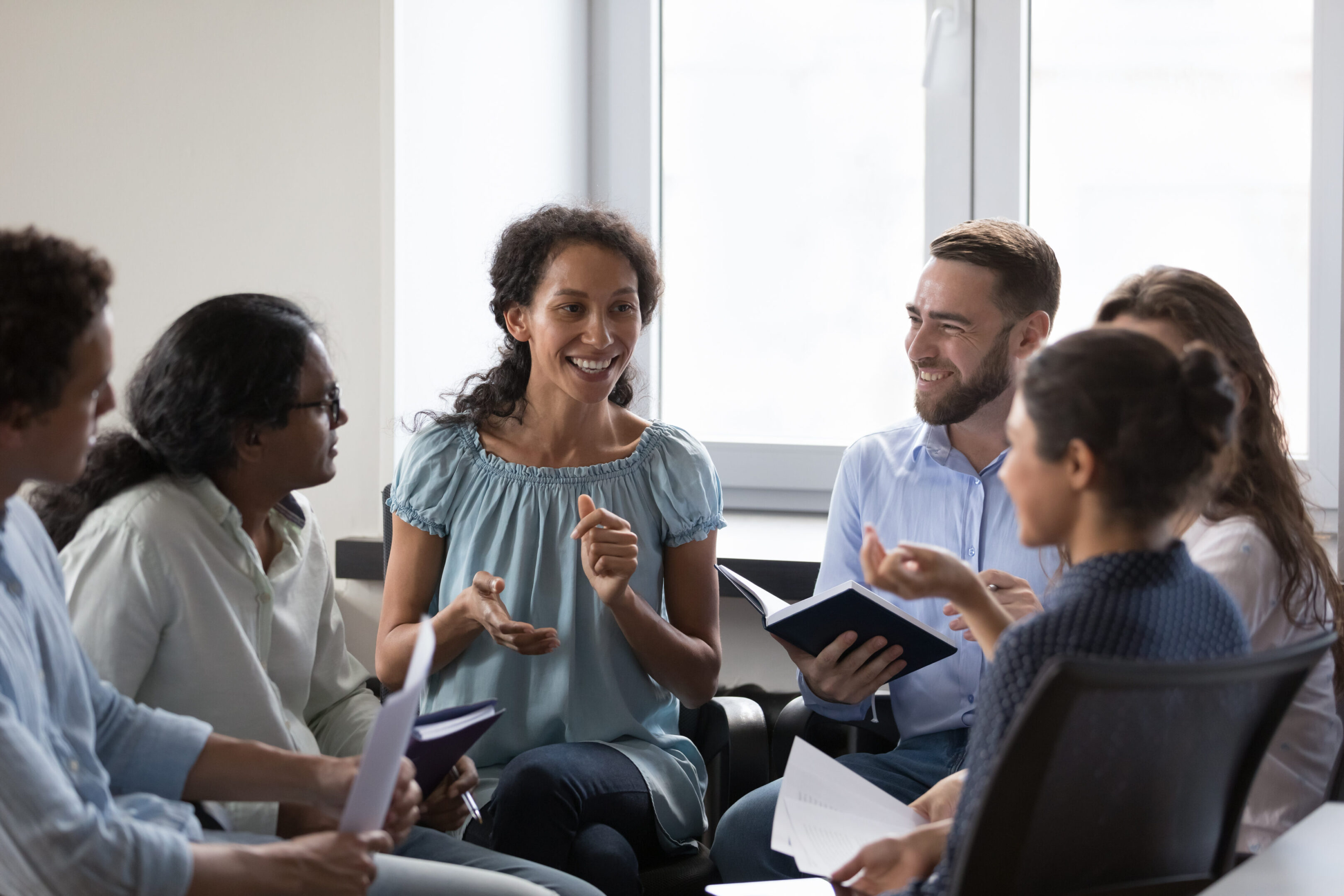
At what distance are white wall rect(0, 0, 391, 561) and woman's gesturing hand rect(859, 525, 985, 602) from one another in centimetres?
147

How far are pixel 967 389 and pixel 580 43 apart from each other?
4.80ft

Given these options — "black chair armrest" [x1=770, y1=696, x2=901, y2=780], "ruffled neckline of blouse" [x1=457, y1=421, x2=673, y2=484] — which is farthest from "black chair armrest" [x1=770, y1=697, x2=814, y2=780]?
"ruffled neckline of blouse" [x1=457, y1=421, x2=673, y2=484]

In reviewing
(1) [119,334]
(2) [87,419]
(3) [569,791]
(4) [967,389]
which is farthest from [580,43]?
(2) [87,419]

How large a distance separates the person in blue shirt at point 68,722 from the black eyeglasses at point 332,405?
1.31 ft

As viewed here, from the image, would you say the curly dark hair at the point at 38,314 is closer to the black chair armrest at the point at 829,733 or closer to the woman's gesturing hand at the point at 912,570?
the woman's gesturing hand at the point at 912,570

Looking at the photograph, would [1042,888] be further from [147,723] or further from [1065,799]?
[147,723]

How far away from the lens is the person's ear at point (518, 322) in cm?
206

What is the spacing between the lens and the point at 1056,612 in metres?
1.07

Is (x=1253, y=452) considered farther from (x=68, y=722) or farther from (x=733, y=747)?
(x=68, y=722)

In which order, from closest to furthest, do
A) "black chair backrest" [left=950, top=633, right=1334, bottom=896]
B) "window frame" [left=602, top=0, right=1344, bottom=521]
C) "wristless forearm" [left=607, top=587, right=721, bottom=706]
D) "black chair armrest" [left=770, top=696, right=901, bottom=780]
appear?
"black chair backrest" [left=950, top=633, right=1334, bottom=896] < "wristless forearm" [left=607, top=587, right=721, bottom=706] < "black chair armrest" [left=770, top=696, right=901, bottom=780] < "window frame" [left=602, top=0, right=1344, bottom=521]

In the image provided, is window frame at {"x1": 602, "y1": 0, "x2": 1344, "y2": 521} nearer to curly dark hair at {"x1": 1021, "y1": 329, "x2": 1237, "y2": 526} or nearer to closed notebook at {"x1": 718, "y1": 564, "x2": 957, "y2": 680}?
closed notebook at {"x1": 718, "y1": 564, "x2": 957, "y2": 680}

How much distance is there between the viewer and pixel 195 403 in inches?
59.6

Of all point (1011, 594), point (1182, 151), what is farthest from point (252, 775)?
point (1182, 151)

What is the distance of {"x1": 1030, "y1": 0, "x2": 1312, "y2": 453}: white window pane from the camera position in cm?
261
